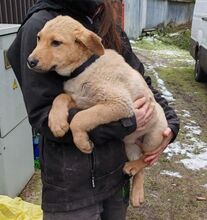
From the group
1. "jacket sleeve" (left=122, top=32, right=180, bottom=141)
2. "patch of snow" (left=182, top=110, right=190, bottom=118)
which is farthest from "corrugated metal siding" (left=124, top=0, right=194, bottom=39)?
"jacket sleeve" (left=122, top=32, right=180, bottom=141)

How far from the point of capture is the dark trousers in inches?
77.6

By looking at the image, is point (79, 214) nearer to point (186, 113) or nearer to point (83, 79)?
point (83, 79)

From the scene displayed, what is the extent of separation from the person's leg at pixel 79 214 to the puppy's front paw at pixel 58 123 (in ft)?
1.34

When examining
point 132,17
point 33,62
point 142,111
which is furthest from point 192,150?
point 132,17

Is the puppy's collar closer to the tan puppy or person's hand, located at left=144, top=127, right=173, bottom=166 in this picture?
the tan puppy

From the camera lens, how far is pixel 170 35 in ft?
53.9

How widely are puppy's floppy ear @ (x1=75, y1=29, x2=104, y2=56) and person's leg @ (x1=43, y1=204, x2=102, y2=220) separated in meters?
0.78

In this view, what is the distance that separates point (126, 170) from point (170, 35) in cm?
1488

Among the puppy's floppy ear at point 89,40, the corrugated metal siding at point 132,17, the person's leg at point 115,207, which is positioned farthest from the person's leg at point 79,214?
the corrugated metal siding at point 132,17

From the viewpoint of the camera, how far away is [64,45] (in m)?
1.90

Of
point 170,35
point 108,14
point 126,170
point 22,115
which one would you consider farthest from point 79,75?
point 170,35

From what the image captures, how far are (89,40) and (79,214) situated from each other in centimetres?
85

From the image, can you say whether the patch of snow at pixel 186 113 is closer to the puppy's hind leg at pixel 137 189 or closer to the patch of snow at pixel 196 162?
the patch of snow at pixel 196 162

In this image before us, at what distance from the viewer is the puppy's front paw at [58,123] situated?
1.83m
